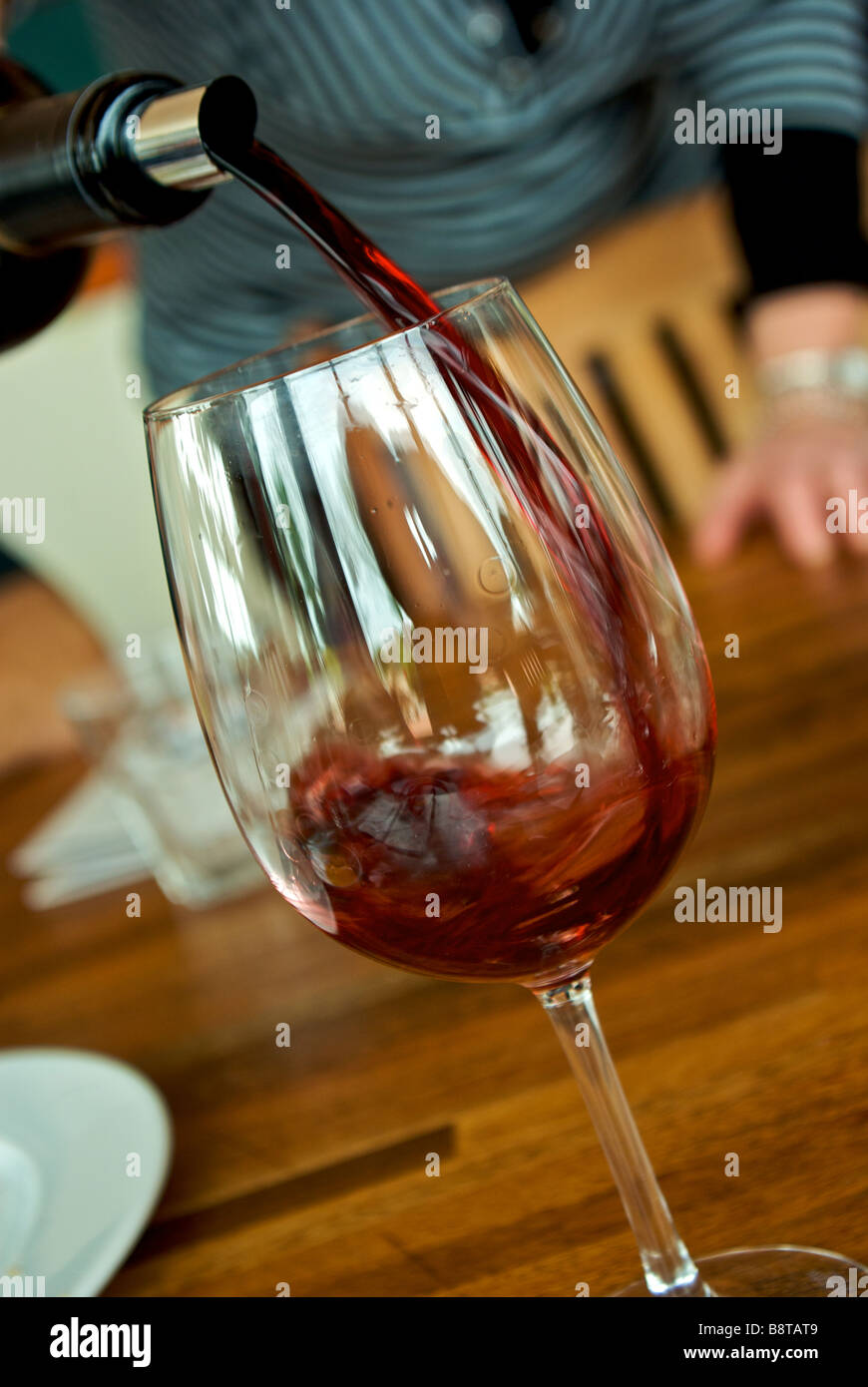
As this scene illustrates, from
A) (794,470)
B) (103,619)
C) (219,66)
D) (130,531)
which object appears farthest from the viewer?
(130,531)

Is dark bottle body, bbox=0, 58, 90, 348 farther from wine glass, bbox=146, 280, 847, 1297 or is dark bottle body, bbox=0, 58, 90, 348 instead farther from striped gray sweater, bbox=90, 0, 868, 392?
striped gray sweater, bbox=90, 0, 868, 392

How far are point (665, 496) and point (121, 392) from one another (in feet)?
4.33

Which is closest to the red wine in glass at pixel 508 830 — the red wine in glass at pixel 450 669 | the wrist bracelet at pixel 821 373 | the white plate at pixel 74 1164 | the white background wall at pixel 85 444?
the red wine in glass at pixel 450 669

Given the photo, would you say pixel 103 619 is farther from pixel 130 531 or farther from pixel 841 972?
pixel 841 972

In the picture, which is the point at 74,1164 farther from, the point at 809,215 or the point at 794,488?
the point at 809,215

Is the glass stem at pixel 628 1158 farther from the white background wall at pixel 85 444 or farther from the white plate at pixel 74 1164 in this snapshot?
the white background wall at pixel 85 444

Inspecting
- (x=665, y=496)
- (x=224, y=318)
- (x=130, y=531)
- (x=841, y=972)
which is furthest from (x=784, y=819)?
(x=130, y=531)

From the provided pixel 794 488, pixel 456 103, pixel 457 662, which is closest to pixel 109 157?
pixel 457 662

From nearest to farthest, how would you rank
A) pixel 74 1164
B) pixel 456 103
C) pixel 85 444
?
pixel 74 1164 → pixel 456 103 → pixel 85 444

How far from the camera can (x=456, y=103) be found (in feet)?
3.53

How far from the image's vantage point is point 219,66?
3.57ft

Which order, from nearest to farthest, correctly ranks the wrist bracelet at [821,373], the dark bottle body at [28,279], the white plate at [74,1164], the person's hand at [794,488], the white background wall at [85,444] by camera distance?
the white plate at [74,1164] < the dark bottle body at [28,279] < the person's hand at [794,488] < the wrist bracelet at [821,373] < the white background wall at [85,444]

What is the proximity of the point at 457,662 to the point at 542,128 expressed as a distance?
0.95m

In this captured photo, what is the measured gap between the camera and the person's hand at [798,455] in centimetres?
76
